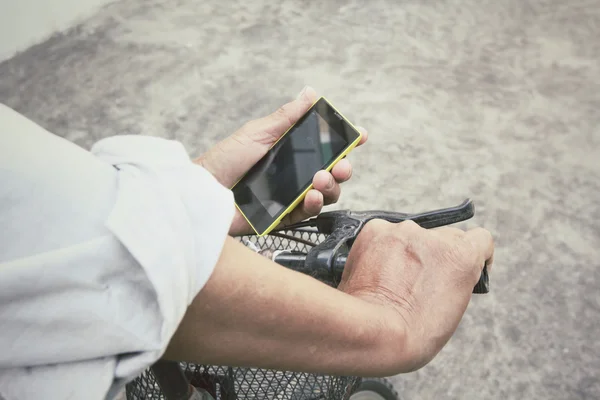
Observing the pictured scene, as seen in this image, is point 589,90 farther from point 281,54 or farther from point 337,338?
point 337,338

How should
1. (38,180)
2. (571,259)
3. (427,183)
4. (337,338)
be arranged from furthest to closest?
(427,183)
(571,259)
(337,338)
(38,180)

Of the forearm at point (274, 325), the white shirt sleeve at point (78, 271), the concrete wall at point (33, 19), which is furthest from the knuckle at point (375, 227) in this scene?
the concrete wall at point (33, 19)

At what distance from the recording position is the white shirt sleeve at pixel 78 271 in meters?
0.31

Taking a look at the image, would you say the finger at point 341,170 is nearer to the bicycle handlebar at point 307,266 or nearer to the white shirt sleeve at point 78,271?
the bicycle handlebar at point 307,266

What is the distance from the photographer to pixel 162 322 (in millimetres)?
329

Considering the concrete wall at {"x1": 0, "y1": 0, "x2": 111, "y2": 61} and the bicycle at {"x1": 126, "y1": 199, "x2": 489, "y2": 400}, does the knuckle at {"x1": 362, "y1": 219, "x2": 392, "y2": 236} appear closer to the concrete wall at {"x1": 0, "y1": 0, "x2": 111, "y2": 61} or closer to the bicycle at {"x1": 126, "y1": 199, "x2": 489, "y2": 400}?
the bicycle at {"x1": 126, "y1": 199, "x2": 489, "y2": 400}

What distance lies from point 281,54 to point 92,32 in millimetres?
616

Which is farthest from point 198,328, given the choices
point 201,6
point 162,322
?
point 201,6

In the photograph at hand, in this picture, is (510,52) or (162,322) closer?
(162,322)

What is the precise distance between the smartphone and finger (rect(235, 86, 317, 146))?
0.03 m

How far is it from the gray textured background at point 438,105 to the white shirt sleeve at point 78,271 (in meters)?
0.86

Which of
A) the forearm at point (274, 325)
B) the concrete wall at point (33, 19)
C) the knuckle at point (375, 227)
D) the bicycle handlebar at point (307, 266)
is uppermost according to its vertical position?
the forearm at point (274, 325)

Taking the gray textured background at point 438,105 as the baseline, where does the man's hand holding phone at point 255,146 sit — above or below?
above

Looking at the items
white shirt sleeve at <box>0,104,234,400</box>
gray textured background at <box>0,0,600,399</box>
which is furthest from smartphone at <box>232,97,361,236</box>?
gray textured background at <box>0,0,600,399</box>
